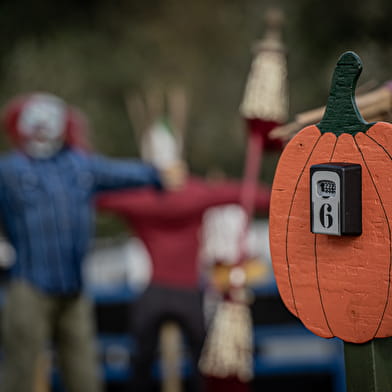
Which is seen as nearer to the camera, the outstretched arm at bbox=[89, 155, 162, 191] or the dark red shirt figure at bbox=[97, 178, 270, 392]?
the outstretched arm at bbox=[89, 155, 162, 191]

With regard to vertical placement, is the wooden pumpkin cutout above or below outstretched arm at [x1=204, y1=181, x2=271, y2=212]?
below

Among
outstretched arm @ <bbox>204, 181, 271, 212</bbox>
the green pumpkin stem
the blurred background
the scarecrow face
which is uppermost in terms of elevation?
the blurred background

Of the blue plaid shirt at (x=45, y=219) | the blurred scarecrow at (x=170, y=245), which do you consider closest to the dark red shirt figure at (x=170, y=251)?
the blurred scarecrow at (x=170, y=245)

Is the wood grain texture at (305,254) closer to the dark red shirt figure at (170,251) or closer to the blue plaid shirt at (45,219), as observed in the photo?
the blue plaid shirt at (45,219)

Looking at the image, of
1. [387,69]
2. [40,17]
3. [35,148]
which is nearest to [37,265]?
[35,148]

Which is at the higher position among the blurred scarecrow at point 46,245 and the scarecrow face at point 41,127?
the scarecrow face at point 41,127

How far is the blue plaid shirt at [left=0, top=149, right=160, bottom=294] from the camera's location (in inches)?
91.7

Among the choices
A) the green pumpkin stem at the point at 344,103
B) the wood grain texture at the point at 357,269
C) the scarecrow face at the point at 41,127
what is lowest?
the wood grain texture at the point at 357,269

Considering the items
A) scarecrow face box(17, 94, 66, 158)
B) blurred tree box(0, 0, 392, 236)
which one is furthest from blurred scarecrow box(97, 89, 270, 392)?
blurred tree box(0, 0, 392, 236)

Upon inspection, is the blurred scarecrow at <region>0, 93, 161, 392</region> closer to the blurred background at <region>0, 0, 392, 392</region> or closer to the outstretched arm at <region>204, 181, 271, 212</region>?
the outstretched arm at <region>204, 181, 271, 212</region>

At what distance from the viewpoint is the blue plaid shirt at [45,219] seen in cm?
233

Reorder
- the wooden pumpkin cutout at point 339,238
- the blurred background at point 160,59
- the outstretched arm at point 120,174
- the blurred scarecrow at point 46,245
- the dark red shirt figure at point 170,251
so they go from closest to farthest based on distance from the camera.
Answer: the wooden pumpkin cutout at point 339,238
the blurred scarecrow at point 46,245
the outstretched arm at point 120,174
the dark red shirt figure at point 170,251
the blurred background at point 160,59

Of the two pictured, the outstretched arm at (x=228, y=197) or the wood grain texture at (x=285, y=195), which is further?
the outstretched arm at (x=228, y=197)

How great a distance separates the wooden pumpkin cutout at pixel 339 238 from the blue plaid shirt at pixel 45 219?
3.72ft
